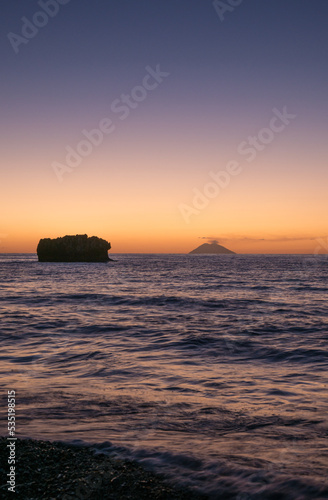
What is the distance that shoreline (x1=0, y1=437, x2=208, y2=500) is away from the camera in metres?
3.61

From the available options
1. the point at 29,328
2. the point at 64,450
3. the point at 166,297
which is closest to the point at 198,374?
the point at 64,450

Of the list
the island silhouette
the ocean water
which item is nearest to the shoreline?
the ocean water

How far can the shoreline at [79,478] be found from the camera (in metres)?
3.61

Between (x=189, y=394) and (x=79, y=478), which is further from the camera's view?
(x=189, y=394)

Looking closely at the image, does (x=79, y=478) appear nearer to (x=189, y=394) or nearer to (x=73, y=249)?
(x=189, y=394)

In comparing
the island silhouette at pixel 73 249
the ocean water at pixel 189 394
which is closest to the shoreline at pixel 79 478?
the ocean water at pixel 189 394

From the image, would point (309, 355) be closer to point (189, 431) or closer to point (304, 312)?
point (189, 431)

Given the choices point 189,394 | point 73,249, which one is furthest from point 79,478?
point 73,249

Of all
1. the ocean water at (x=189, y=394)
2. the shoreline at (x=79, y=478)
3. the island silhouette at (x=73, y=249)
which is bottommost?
the ocean water at (x=189, y=394)

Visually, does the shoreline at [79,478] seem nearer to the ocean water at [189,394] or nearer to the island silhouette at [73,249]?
the ocean water at [189,394]

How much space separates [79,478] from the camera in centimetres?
390

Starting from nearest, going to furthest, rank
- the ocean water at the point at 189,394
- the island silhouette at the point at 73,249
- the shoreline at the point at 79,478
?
the shoreline at the point at 79,478 → the ocean water at the point at 189,394 → the island silhouette at the point at 73,249

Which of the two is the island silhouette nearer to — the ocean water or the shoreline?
the ocean water

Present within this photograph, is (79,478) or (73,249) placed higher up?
(73,249)
